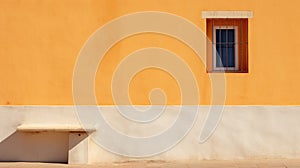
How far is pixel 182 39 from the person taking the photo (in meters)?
8.31

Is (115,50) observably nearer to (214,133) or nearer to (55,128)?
(55,128)

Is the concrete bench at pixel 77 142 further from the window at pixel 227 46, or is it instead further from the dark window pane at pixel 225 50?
the dark window pane at pixel 225 50

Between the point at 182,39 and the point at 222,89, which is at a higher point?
the point at 182,39

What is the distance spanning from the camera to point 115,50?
8273 millimetres

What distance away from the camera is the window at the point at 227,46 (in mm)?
8555

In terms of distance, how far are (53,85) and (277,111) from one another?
411cm

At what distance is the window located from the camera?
855 cm

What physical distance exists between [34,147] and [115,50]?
7.53 feet

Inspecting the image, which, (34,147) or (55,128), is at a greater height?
(55,128)

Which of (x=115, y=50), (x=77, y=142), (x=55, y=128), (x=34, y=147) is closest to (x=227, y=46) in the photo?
(x=115, y=50)

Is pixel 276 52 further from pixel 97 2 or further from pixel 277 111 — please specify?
pixel 97 2

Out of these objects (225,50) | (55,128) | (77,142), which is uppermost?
(225,50)

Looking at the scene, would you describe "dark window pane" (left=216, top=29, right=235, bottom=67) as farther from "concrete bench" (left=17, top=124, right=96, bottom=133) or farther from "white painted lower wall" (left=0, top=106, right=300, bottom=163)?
"concrete bench" (left=17, top=124, right=96, bottom=133)

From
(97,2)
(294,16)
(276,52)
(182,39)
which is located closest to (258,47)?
(276,52)
